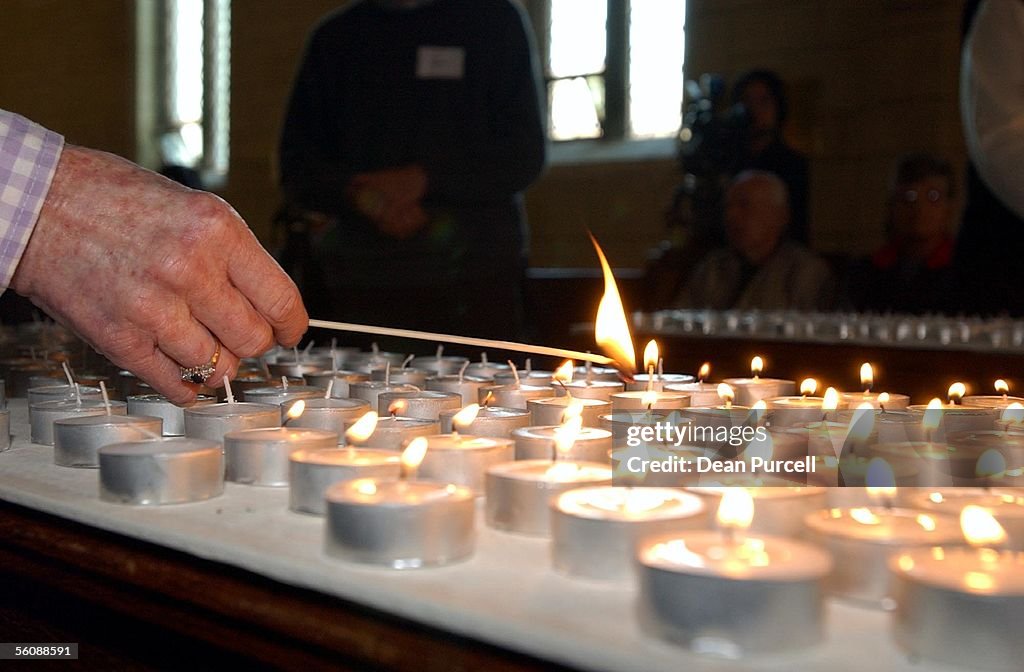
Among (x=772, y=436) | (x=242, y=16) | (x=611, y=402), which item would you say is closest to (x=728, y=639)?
(x=772, y=436)

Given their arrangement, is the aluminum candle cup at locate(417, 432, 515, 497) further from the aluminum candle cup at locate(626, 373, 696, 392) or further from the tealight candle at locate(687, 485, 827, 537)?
the aluminum candle cup at locate(626, 373, 696, 392)

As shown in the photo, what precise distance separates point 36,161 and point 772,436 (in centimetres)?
83

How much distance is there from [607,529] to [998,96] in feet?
10.3

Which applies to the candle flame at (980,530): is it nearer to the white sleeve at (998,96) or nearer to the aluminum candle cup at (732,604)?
the aluminum candle cup at (732,604)

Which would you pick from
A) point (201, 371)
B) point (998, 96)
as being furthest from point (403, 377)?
point (998, 96)

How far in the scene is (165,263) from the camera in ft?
4.00

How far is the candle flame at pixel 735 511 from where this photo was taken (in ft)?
2.32

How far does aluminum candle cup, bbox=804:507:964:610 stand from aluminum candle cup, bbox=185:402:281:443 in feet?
2.19

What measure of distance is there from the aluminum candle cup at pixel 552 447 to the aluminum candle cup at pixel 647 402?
22cm

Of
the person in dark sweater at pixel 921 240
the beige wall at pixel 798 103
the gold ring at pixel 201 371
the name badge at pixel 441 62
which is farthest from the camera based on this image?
the beige wall at pixel 798 103

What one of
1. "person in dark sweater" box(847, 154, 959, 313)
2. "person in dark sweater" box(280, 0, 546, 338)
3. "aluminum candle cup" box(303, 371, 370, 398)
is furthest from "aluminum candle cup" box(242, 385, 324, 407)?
"person in dark sweater" box(847, 154, 959, 313)

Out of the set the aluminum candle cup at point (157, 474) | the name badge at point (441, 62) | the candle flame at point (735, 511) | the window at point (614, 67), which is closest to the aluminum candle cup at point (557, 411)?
the aluminum candle cup at point (157, 474)

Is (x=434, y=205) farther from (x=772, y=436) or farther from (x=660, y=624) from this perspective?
(x=660, y=624)

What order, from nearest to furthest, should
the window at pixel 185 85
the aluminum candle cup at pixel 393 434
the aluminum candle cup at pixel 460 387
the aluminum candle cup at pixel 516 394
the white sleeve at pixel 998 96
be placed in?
the aluminum candle cup at pixel 393 434, the aluminum candle cup at pixel 516 394, the aluminum candle cup at pixel 460 387, the white sleeve at pixel 998 96, the window at pixel 185 85
